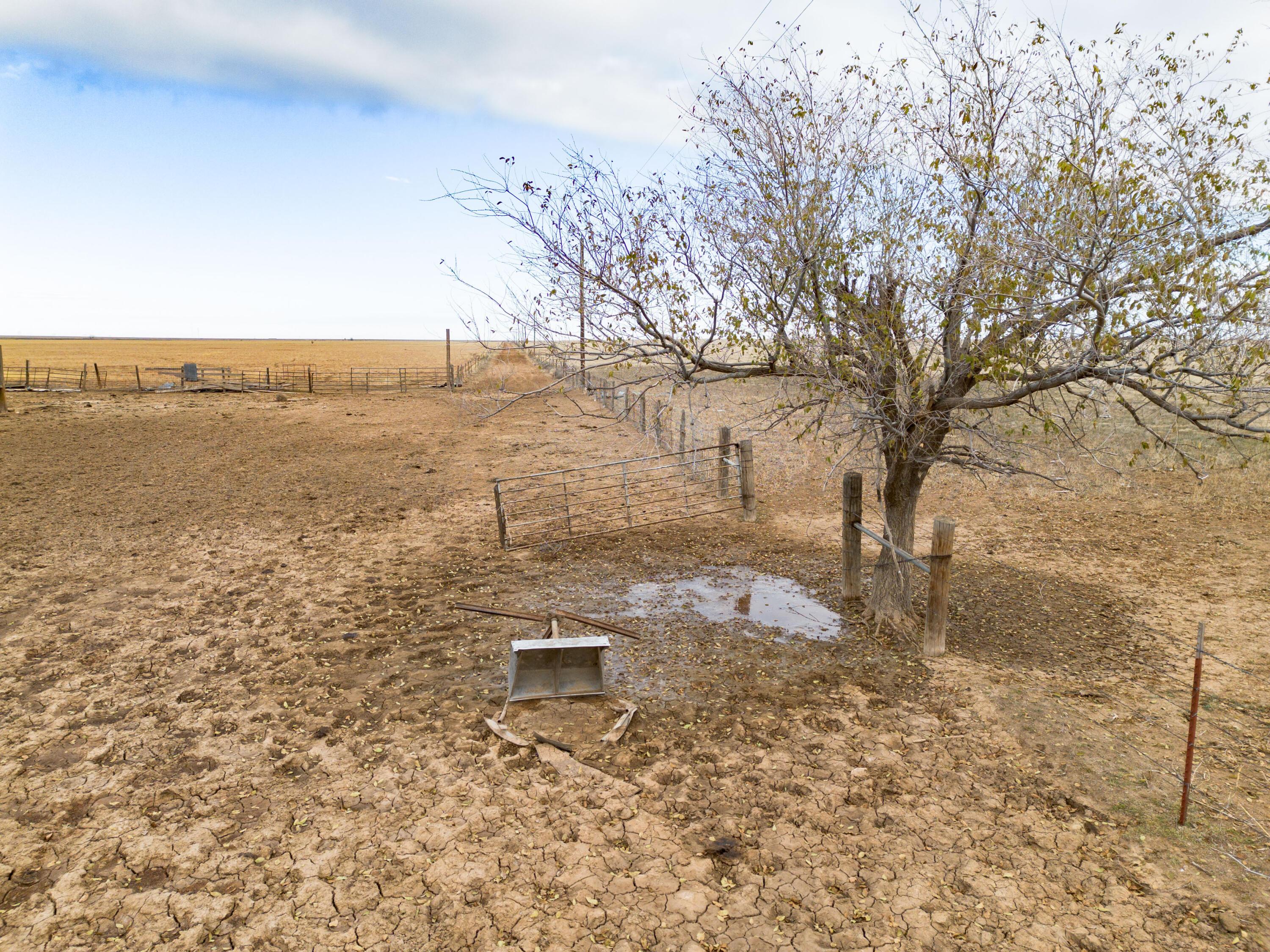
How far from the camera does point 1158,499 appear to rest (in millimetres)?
13086

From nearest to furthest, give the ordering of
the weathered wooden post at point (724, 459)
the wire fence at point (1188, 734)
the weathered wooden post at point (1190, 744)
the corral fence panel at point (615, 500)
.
Result: the weathered wooden post at point (1190, 744), the wire fence at point (1188, 734), the corral fence panel at point (615, 500), the weathered wooden post at point (724, 459)

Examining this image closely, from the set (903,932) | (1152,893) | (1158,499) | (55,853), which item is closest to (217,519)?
(55,853)

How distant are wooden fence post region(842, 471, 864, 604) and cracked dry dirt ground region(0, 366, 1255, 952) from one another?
36.3 inches

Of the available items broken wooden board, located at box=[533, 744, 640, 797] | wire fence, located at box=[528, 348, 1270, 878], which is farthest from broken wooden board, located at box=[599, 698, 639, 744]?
wire fence, located at box=[528, 348, 1270, 878]

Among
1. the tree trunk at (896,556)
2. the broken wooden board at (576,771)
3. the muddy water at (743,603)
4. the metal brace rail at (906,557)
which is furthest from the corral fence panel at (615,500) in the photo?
the broken wooden board at (576,771)

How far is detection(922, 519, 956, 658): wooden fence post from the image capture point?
6457 millimetres

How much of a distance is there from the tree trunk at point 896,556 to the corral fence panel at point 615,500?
2.86 m

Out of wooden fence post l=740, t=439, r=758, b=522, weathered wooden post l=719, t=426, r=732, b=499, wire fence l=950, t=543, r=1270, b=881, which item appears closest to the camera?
wire fence l=950, t=543, r=1270, b=881

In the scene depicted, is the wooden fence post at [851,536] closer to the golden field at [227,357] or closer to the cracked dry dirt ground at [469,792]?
the cracked dry dirt ground at [469,792]

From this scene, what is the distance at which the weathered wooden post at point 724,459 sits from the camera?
12.2m

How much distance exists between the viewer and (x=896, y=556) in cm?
758

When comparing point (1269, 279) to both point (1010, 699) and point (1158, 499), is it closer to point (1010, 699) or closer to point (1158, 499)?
point (1010, 699)

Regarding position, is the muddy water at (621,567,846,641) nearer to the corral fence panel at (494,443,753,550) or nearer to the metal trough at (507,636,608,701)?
the corral fence panel at (494,443,753,550)

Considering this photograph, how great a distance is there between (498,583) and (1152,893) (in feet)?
22.5
